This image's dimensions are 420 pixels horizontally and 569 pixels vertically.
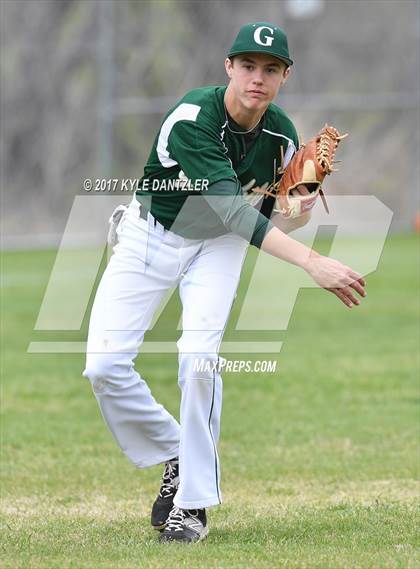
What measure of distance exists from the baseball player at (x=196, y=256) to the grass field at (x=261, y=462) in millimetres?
437

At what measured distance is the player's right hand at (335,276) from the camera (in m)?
4.93

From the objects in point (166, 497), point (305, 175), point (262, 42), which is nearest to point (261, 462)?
point (166, 497)

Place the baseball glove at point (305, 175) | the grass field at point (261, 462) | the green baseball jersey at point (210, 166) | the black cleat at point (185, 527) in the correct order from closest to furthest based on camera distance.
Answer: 1. the grass field at point (261, 462)
2. the green baseball jersey at point (210, 166)
3. the black cleat at point (185, 527)
4. the baseball glove at point (305, 175)

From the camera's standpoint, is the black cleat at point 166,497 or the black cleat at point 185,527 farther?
the black cleat at point 166,497

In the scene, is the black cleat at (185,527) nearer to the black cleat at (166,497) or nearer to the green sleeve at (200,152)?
the black cleat at (166,497)

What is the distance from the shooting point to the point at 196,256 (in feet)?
18.4

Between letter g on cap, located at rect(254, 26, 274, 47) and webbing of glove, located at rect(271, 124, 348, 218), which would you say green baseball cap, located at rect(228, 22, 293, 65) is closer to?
letter g on cap, located at rect(254, 26, 274, 47)

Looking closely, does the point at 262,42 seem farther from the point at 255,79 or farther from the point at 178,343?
the point at 178,343

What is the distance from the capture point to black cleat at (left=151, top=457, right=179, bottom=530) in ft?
18.4

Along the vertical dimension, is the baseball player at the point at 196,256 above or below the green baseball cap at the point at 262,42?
below

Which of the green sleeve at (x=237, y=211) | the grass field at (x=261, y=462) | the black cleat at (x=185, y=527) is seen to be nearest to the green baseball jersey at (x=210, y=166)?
the green sleeve at (x=237, y=211)

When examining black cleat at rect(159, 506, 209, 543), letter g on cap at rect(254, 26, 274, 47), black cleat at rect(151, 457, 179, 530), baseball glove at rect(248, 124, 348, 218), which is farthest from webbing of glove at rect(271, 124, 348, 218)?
black cleat at rect(159, 506, 209, 543)

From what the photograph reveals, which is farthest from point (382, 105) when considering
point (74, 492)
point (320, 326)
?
point (74, 492)

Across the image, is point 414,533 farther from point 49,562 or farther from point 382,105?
point 382,105
